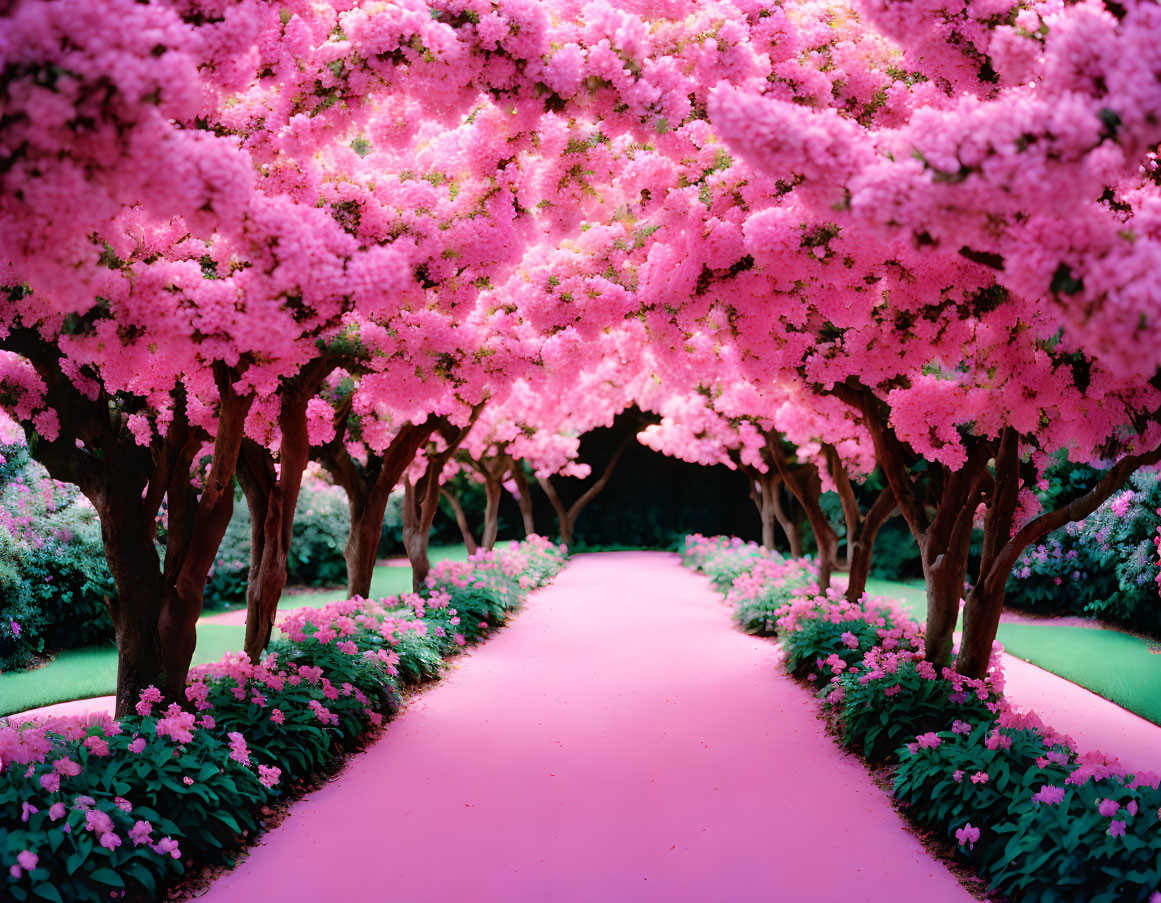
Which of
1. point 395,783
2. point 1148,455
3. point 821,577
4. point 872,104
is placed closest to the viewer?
point 872,104

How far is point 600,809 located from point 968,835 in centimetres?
192

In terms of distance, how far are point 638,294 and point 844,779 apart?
3.45 m

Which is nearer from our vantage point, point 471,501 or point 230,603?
point 230,603

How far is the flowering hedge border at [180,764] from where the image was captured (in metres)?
3.04

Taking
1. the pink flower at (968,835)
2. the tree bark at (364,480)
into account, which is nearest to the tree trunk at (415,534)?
the tree bark at (364,480)

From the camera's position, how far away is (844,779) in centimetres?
475

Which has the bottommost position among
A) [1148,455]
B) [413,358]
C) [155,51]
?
[1148,455]

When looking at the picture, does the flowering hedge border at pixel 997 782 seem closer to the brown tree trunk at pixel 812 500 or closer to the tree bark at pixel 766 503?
the brown tree trunk at pixel 812 500

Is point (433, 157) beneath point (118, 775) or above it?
above

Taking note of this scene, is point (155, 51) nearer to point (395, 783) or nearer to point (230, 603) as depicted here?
point (395, 783)

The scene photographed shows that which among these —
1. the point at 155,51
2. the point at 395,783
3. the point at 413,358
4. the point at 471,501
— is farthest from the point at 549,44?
the point at 471,501

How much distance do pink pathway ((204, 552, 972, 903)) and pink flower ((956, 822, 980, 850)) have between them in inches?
6.9

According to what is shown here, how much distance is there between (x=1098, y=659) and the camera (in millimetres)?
8914

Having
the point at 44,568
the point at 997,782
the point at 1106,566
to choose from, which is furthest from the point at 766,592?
the point at 44,568
